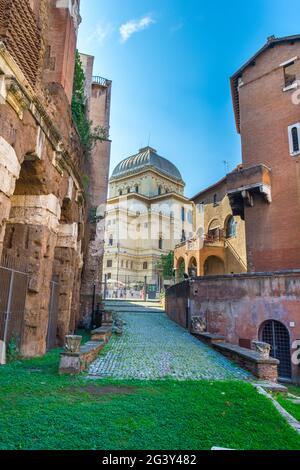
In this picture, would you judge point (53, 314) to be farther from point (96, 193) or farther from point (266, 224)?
point (96, 193)

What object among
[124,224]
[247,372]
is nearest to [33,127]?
[247,372]

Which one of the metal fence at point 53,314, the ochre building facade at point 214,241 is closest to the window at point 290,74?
the ochre building facade at point 214,241

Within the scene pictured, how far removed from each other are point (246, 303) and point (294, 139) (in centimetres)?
937

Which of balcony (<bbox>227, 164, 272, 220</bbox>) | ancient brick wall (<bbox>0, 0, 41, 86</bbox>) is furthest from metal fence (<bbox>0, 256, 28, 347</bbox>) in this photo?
balcony (<bbox>227, 164, 272, 220</bbox>)

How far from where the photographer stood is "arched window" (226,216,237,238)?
28.7m

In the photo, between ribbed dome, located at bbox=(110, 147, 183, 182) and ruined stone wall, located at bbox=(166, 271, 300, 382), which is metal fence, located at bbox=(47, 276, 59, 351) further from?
ribbed dome, located at bbox=(110, 147, 183, 182)

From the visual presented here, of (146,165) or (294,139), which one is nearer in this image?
(294,139)

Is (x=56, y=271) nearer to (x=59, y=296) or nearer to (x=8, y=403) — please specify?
(x=59, y=296)

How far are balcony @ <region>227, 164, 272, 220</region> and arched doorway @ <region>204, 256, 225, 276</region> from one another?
1144 cm

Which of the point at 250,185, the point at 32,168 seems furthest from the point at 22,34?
the point at 250,185

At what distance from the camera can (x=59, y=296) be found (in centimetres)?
1141

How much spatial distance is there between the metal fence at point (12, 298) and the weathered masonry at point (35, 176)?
37mm

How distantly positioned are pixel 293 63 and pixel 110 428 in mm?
20489

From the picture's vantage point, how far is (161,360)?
31.2 feet
